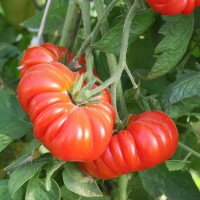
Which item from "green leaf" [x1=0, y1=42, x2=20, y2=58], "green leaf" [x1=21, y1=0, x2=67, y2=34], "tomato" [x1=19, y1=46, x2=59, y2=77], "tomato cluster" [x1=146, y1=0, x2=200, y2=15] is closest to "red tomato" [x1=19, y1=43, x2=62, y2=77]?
"tomato" [x1=19, y1=46, x2=59, y2=77]

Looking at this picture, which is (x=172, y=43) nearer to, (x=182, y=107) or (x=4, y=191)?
(x=182, y=107)

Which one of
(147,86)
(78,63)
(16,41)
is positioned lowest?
(16,41)

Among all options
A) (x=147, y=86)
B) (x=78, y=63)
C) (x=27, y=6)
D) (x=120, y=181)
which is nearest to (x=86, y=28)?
(x=78, y=63)

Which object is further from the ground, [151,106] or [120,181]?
[151,106]

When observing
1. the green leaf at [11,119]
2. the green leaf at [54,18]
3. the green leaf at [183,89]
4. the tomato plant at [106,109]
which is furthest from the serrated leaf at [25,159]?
the green leaf at [54,18]

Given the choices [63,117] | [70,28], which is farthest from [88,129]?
[70,28]

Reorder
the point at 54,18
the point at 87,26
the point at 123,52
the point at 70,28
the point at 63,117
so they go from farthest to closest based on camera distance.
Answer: the point at 54,18 < the point at 70,28 < the point at 87,26 < the point at 123,52 < the point at 63,117

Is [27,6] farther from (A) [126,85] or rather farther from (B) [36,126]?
(B) [36,126]

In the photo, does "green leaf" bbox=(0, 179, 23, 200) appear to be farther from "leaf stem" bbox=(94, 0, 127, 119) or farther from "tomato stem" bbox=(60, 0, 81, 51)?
"tomato stem" bbox=(60, 0, 81, 51)
